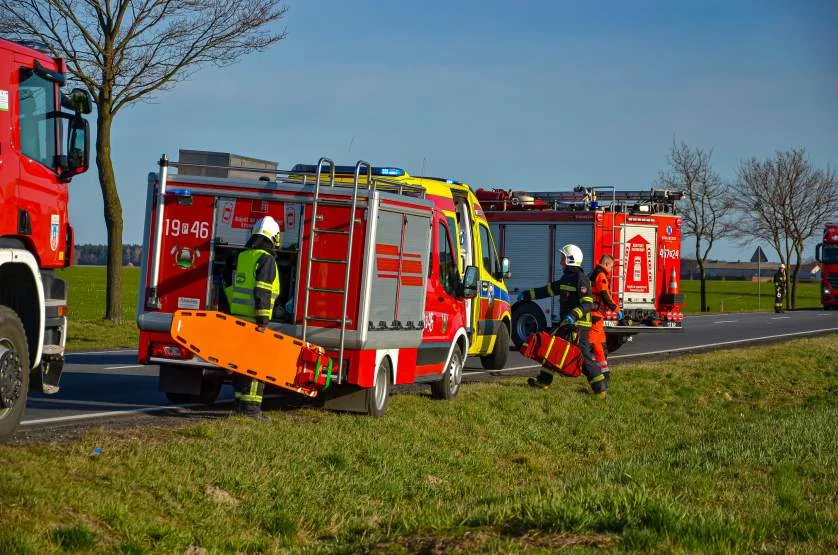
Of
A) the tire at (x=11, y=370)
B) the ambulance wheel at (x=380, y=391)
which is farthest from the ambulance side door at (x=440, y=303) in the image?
the tire at (x=11, y=370)

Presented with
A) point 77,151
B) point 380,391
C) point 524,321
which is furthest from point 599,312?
point 524,321

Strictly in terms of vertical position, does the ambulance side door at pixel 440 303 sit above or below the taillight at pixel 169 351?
above

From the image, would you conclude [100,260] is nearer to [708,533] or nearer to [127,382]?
[127,382]

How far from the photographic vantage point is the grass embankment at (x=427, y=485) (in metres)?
6.86

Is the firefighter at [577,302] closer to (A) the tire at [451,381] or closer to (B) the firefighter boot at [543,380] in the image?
(B) the firefighter boot at [543,380]

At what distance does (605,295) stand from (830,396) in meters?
4.60

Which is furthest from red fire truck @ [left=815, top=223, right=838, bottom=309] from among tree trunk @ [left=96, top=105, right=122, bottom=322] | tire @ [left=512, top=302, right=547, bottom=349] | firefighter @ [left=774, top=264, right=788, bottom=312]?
tree trunk @ [left=96, top=105, right=122, bottom=322]

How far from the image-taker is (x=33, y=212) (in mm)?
9445

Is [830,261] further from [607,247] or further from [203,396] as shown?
[203,396]

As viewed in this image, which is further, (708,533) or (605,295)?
(605,295)

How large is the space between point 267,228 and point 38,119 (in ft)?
7.65

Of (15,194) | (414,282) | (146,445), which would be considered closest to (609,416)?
(414,282)

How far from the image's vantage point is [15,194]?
911 cm

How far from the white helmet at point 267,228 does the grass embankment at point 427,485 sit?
172 cm
